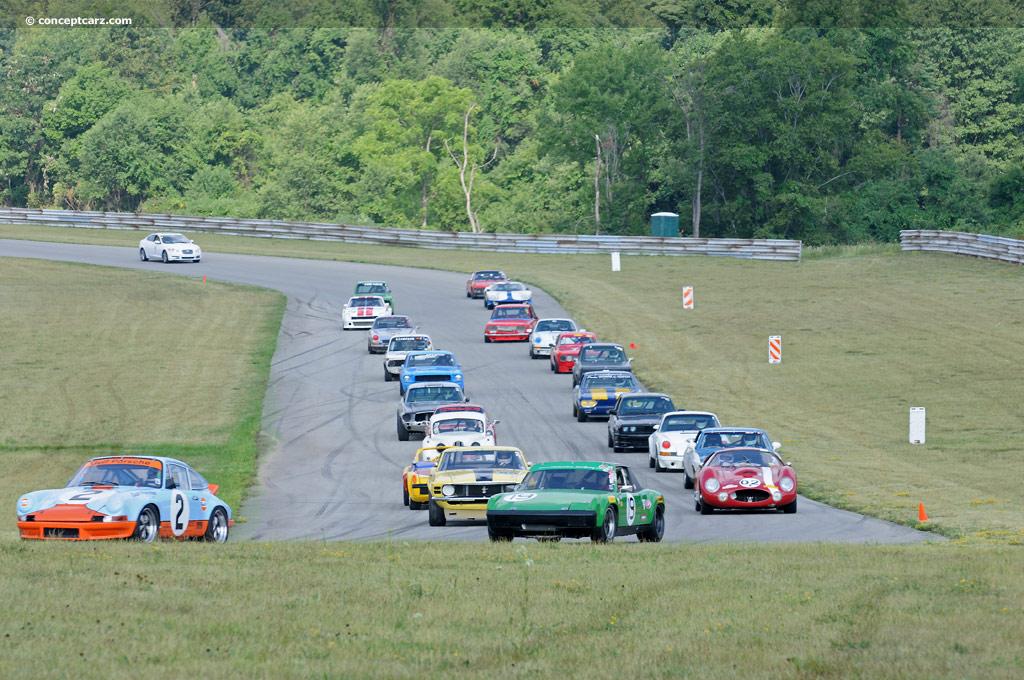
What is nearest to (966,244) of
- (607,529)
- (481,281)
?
(481,281)

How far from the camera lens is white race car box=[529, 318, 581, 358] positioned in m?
47.3

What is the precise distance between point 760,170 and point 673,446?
68.8m

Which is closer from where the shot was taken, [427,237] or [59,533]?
[59,533]

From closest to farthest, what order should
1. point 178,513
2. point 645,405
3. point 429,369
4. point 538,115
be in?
point 178,513 < point 645,405 < point 429,369 < point 538,115

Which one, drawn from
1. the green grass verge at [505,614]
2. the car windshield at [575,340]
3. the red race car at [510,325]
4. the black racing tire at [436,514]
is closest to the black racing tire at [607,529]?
the green grass verge at [505,614]

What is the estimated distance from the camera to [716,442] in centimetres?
2631

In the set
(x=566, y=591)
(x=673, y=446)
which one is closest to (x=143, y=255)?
(x=673, y=446)

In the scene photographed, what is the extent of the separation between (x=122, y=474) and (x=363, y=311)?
1389 inches

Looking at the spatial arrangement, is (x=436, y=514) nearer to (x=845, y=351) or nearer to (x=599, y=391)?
(x=599, y=391)

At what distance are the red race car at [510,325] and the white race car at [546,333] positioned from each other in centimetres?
257

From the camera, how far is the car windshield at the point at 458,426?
28922mm

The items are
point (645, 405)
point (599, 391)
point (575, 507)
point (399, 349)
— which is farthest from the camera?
point (399, 349)

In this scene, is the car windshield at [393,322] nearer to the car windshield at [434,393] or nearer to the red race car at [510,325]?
the red race car at [510,325]

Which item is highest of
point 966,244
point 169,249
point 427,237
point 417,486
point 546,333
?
point 427,237
